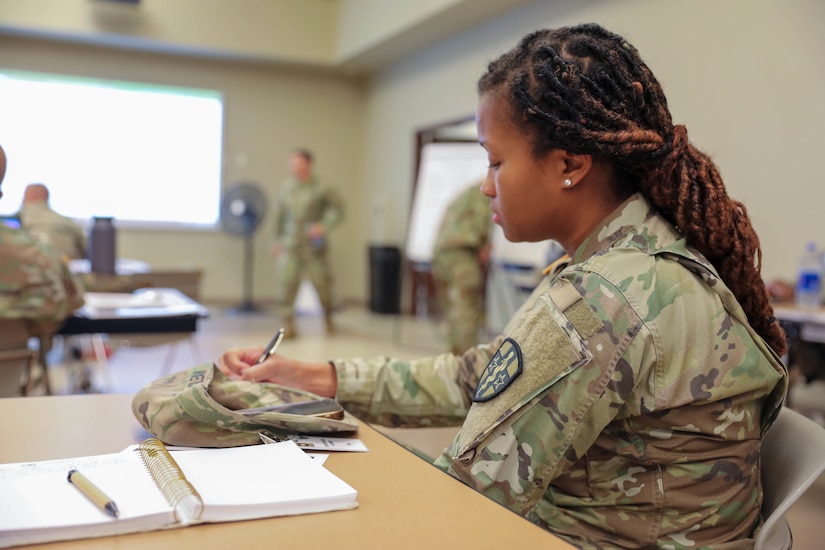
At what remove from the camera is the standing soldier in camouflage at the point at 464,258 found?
5.02m

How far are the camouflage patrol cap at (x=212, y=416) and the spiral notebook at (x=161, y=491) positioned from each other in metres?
0.03

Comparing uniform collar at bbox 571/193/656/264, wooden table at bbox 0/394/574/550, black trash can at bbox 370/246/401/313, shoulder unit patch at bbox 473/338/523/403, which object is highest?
uniform collar at bbox 571/193/656/264

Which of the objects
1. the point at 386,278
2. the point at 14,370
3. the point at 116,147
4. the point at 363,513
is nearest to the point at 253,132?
the point at 116,147

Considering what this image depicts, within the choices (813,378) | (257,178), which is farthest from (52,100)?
(813,378)

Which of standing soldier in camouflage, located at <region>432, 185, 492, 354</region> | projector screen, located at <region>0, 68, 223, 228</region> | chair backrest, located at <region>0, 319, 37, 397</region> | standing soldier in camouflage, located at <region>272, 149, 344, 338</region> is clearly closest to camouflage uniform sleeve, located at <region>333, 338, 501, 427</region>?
chair backrest, located at <region>0, 319, 37, 397</region>

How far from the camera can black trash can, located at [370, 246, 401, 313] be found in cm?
816

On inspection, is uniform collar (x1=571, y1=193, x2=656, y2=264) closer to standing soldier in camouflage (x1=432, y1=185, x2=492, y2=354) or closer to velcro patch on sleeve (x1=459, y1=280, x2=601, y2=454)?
velcro patch on sleeve (x1=459, y1=280, x2=601, y2=454)

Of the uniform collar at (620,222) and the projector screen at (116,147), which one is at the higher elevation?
the projector screen at (116,147)

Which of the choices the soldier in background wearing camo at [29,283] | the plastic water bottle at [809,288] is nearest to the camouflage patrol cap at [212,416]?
the soldier in background wearing camo at [29,283]

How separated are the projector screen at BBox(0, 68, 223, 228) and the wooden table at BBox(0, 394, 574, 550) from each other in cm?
723

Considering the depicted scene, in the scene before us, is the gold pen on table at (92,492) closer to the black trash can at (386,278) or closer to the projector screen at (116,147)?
the black trash can at (386,278)

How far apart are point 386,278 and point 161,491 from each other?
7.39 m

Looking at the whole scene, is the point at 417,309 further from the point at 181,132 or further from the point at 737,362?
the point at 737,362

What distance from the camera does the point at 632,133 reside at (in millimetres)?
992
